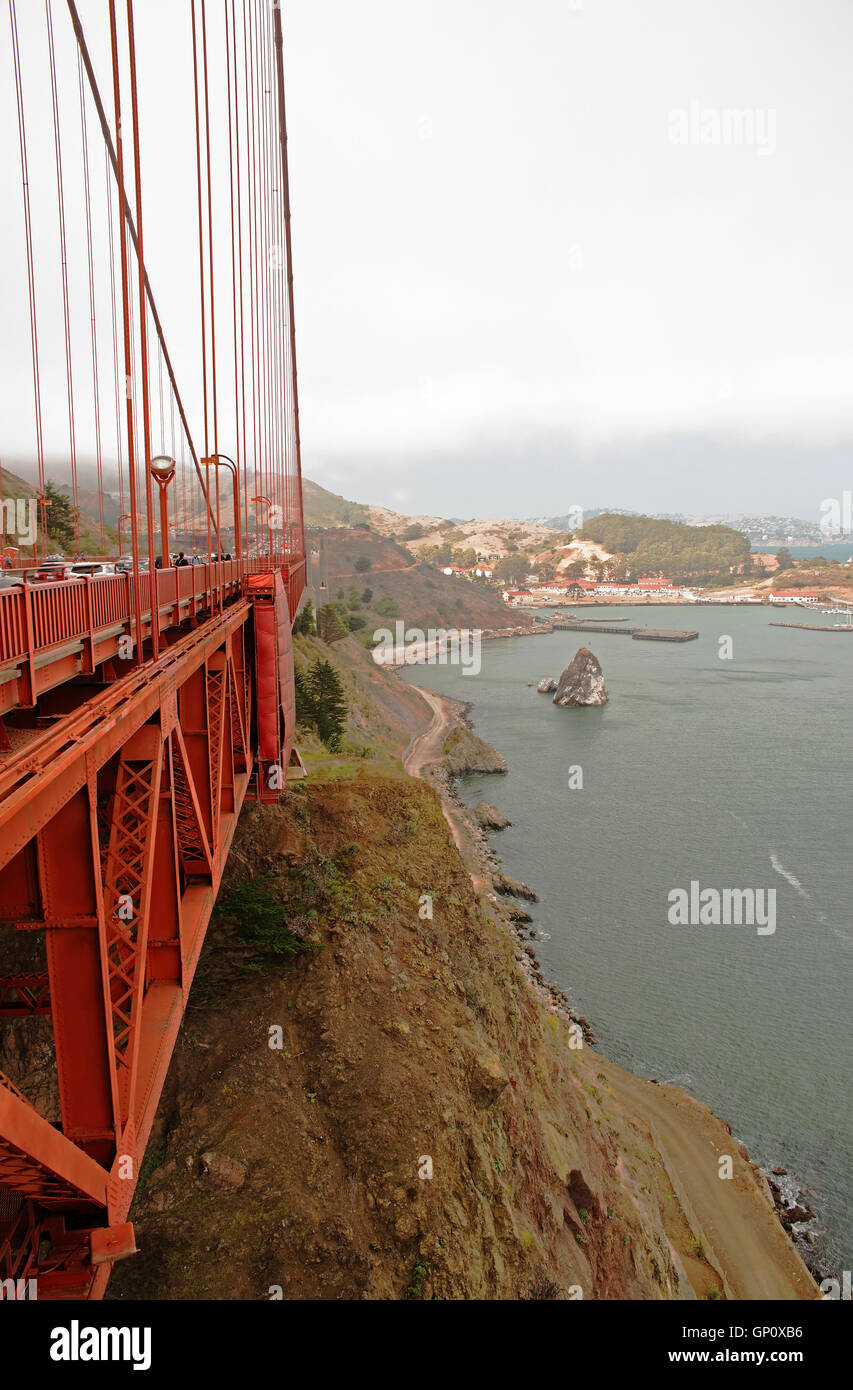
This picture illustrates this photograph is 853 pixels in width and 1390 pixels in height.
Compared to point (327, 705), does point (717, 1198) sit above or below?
below

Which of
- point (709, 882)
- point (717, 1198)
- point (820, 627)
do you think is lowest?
point (717, 1198)

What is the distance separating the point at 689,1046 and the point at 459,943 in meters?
11.0

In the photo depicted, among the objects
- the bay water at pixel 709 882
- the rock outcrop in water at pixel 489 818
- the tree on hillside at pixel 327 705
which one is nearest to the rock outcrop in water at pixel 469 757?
the bay water at pixel 709 882

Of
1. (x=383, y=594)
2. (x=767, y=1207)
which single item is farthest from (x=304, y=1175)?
(x=383, y=594)

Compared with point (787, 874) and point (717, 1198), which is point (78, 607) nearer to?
point (717, 1198)

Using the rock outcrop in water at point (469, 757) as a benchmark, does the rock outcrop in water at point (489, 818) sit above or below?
below

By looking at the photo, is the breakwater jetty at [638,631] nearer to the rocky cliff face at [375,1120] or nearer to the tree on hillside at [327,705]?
the tree on hillside at [327,705]

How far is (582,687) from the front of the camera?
238ft

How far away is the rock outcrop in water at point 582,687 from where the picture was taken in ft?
237

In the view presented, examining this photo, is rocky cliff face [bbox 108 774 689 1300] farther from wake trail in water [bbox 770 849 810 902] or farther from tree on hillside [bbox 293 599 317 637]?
tree on hillside [bbox 293 599 317 637]

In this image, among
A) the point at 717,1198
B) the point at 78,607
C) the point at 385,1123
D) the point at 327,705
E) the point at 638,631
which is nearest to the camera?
the point at 78,607

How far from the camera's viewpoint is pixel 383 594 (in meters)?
125

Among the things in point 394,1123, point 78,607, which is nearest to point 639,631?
point 394,1123
